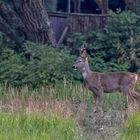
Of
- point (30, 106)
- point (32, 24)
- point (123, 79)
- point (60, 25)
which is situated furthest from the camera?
point (60, 25)

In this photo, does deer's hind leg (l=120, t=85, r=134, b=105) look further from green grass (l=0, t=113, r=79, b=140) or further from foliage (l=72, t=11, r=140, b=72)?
green grass (l=0, t=113, r=79, b=140)

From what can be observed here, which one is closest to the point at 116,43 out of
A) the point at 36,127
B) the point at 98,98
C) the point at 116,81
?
the point at 116,81

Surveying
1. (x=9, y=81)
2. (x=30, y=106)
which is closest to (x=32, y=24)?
(x=9, y=81)

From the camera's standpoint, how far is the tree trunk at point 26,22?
19922 millimetres

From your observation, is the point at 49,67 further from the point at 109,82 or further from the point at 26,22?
the point at 109,82

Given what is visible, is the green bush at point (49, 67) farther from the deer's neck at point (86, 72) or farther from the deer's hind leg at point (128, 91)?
the deer's hind leg at point (128, 91)

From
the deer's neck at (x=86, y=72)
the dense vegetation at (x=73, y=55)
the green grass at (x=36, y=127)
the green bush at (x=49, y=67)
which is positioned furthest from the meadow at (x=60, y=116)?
the dense vegetation at (x=73, y=55)

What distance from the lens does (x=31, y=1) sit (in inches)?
776

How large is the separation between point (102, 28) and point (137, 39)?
1.38m

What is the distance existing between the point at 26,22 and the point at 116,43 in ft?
7.72

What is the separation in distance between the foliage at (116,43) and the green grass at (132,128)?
6339 millimetres

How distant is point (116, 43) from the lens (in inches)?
815

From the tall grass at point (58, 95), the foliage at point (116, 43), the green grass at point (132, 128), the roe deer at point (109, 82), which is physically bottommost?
the green grass at point (132, 128)

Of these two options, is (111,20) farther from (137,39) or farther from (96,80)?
(96,80)
